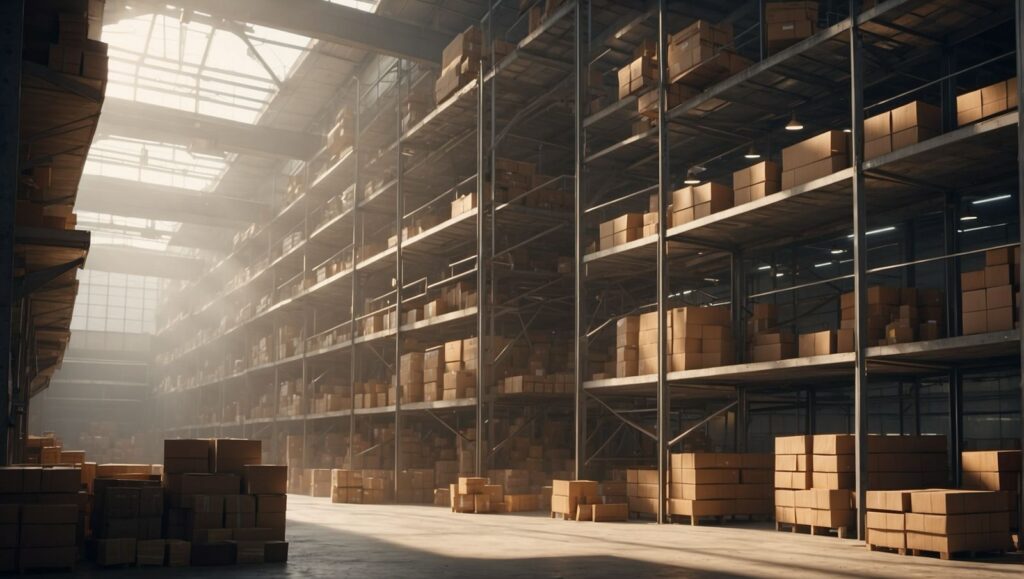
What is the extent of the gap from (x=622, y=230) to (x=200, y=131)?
17.2 m

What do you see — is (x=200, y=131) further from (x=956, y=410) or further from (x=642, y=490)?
(x=956, y=410)

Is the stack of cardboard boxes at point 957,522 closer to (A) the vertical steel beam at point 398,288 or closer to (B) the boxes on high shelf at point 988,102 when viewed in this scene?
(B) the boxes on high shelf at point 988,102

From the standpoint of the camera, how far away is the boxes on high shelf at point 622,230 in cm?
1811

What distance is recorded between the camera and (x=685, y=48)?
1697 cm

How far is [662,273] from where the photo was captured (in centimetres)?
1692

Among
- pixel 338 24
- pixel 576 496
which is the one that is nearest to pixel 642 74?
pixel 576 496

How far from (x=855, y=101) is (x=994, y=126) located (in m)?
2.12

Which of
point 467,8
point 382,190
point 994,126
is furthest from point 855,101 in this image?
point 382,190

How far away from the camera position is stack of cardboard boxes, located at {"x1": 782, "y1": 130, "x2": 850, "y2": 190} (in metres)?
14.2

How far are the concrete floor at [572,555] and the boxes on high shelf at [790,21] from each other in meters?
7.16

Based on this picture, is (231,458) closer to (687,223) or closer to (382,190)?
(687,223)

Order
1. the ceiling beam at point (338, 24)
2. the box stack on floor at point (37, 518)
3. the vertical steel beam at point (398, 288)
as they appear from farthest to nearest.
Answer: the vertical steel beam at point (398, 288), the ceiling beam at point (338, 24), the box stack on floor at point (37, 518)

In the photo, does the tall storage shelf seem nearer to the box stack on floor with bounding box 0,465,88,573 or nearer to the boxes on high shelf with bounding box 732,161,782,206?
the boxes on high shelf with bounding box 732,161,782,206

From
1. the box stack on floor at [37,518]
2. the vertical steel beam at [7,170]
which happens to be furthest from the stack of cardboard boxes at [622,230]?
the box stack on floor at [37,518]
